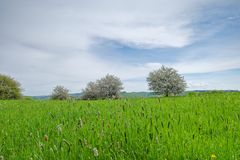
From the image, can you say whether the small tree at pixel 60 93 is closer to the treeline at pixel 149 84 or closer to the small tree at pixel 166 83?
the treeline at pixel 149 84

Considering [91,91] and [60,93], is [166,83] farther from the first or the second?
[60,93]

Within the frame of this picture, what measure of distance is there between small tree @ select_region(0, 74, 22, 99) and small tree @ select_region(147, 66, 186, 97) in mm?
40568

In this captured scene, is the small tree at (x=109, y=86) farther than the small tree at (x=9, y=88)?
Yes

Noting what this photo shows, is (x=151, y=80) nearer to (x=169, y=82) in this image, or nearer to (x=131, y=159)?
(x=169, y=82)

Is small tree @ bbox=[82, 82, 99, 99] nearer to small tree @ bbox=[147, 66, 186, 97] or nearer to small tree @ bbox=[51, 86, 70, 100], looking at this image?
small tree @ bbox=[51, 86, 70, 100]

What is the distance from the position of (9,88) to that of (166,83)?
4623cm

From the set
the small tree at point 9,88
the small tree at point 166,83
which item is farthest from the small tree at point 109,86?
the small tree at point 9,88

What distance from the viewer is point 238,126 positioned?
4.98 meters

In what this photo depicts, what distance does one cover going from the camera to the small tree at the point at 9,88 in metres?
82.4

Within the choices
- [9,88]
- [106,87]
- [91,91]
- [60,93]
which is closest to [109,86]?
[106,87]

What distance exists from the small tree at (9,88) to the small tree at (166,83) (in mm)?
40568

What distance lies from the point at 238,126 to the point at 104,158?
2548mm

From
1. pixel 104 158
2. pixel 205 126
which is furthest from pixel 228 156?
pixel 205 126

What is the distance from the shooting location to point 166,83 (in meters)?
88.9
